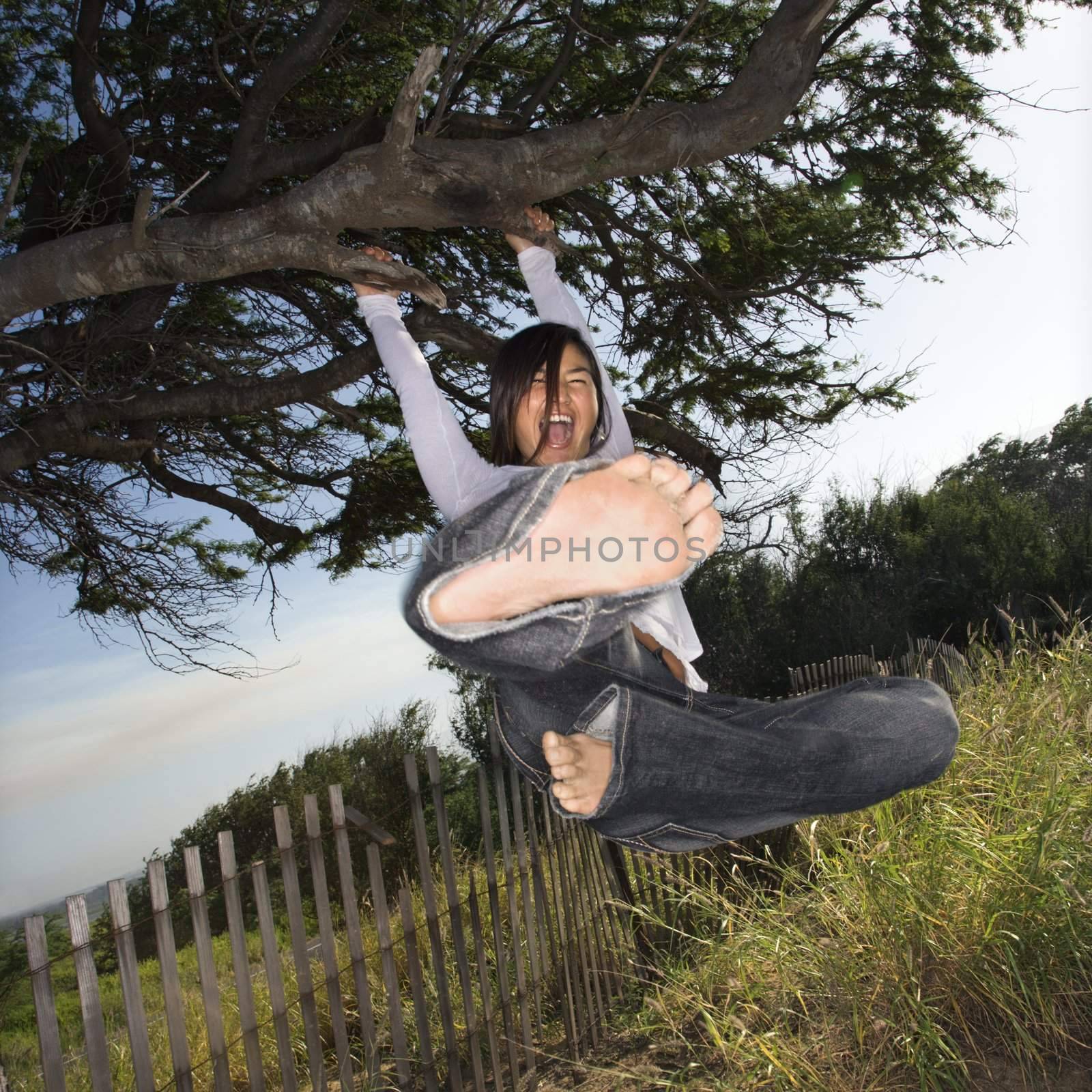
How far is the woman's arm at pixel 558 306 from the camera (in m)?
1.78

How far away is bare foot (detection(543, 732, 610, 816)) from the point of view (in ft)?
4.41

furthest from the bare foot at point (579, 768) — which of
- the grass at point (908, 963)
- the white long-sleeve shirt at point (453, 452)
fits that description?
the grass at point (908, 963)

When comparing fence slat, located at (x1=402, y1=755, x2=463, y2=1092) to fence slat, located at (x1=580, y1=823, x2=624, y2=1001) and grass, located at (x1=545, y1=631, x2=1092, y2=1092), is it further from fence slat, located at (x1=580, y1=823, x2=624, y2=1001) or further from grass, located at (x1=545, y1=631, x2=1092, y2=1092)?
fence slat, located at (x1=580, y1=823, x2=624, y2=1001)

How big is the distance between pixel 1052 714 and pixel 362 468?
4.98 metres

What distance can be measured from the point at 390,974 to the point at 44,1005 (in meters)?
1.55

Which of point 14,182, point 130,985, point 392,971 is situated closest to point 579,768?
point 130,985

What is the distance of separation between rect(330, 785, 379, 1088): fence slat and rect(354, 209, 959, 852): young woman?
1821mm

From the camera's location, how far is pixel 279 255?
10.9 feet

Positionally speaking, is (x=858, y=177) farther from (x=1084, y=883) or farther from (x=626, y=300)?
(x=1084, y=883)

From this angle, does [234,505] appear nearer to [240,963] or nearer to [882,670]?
[240,963]

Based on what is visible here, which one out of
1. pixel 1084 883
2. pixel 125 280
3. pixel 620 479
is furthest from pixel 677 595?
pixel 125 280

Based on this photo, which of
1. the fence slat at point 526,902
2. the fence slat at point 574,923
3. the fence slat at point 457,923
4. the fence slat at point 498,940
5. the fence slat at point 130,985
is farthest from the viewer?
the fence slat at point 574,923

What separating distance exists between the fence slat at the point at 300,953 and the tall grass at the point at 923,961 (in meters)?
1.23

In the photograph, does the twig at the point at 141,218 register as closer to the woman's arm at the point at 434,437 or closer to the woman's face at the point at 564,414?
the woman's arm at the point at 434,437
